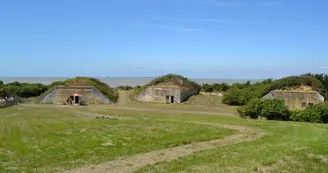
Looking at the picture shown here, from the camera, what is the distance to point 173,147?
48.5 feet

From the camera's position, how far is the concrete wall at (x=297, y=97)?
131 feet

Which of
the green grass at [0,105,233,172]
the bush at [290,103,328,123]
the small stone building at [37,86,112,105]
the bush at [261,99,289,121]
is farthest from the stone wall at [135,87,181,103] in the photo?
the green grass at [0,105,233,172]

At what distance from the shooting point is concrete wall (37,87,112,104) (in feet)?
165

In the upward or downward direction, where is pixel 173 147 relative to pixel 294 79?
downward

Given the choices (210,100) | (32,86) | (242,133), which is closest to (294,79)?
(210,100)

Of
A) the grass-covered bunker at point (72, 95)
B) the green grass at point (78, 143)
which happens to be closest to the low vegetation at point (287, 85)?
the grass-covered bunker at point (72, 95)

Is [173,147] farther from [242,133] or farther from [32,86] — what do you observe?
[32,86]

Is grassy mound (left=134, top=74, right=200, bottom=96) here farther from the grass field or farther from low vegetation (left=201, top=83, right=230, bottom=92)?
the grass field

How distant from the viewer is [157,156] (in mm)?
12734

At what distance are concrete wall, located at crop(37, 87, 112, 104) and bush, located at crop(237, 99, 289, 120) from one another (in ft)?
85.1

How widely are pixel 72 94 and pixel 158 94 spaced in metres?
12.9

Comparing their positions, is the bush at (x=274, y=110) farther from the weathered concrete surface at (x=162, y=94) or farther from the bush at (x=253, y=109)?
the weathered concrete surface at (x=162, y=94)

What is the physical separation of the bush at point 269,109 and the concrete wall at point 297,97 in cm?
1310

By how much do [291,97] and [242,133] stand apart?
2546cm
